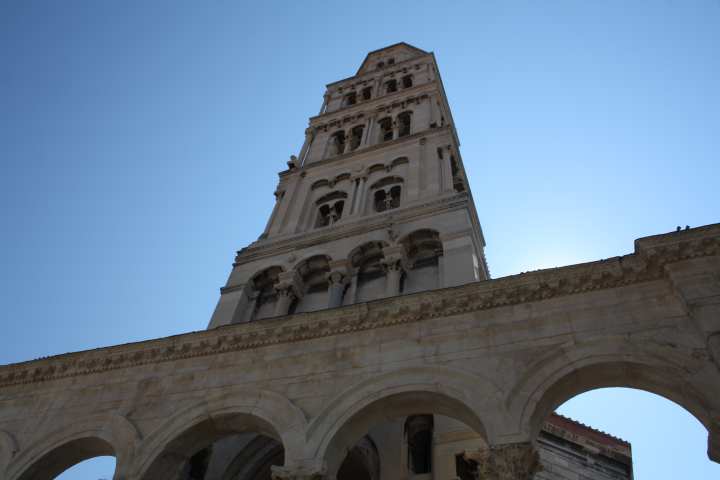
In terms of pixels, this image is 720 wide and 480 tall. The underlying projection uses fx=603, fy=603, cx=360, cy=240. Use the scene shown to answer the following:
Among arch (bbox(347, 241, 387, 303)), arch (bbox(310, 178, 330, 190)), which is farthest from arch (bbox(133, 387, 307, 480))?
arch (bbox(310, 178, 330, 190))

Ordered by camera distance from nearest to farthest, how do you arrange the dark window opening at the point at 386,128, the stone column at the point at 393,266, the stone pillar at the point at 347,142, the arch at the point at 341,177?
the stone column at the point at 393,266
the arch at the point at 341,177
the stone pillar at the point at 347,142
the dark window opening at the point at 386,128

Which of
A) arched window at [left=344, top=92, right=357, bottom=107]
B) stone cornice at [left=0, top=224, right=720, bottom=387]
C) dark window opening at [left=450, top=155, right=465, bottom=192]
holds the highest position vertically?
arched window at [left=344, top=92, right=357, bottom=107]

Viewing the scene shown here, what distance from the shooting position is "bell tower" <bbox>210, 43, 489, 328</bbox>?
56.0 feet

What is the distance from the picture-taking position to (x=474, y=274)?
50.3 feet

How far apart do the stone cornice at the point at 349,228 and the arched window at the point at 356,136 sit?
24.4 feet

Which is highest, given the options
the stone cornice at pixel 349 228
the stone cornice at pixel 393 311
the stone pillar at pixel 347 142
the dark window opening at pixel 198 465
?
the stone pillar at pixel 347 142

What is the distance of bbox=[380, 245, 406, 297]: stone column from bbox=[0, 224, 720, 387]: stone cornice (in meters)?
4.38

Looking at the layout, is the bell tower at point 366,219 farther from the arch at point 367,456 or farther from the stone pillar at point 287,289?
the arch at point 367,456

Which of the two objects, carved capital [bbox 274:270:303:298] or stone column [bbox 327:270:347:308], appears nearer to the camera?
stone column [bbox 327:270:347:308]

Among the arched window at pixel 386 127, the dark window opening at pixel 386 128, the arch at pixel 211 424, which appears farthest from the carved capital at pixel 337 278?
the arched window at pixel 386 127

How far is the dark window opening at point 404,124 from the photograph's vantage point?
85.3 ft

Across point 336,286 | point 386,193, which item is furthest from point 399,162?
point 336,286

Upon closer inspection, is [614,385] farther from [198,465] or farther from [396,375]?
[198,465]

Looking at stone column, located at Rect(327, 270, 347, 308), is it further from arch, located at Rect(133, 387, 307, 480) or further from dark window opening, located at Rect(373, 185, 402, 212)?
arch, located at Rect(133, 387, 307, 480)
